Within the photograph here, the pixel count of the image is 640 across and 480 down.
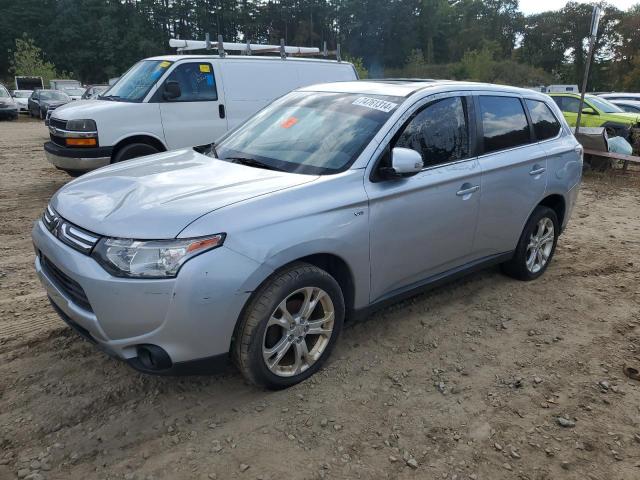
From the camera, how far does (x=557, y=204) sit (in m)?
4.95

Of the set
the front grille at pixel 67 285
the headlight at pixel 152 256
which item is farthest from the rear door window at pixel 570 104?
the front grille at pixel 67 285

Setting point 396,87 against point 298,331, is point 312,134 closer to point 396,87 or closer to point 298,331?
point 396,87

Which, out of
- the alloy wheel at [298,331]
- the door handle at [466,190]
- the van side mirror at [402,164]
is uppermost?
the van side mirror at [402,164]

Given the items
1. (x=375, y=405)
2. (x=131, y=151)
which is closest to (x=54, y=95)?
(x=131, y=151)

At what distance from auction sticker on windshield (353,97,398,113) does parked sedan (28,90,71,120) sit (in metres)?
24.8

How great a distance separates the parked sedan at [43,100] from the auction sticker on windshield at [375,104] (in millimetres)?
24792

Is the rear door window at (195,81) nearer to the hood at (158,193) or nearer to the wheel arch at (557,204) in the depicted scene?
the hood at (158,193)

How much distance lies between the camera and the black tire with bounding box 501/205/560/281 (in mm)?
4566

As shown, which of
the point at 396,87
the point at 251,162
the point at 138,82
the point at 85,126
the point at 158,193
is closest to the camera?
the point at 158,193

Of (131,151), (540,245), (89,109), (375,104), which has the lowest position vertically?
(540,245)

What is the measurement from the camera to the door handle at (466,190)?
12.2ft

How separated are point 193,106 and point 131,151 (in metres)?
1.18

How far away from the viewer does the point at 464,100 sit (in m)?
3.91

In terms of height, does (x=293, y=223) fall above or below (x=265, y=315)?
above
